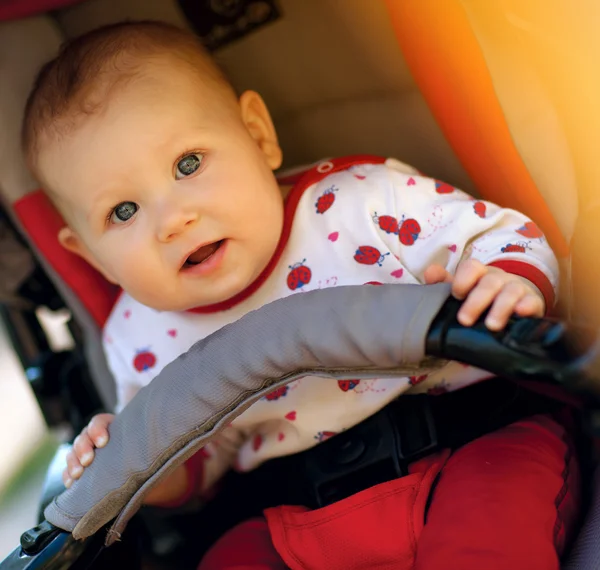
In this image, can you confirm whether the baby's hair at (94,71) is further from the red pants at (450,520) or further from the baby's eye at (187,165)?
the red pants at (450,520)

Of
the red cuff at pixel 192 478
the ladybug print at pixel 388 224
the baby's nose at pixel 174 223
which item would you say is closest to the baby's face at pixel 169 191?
the baby's nose at pixel 174 223

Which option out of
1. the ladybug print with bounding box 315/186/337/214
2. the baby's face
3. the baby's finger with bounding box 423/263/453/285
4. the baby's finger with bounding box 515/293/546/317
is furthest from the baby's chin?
the baby's finger with bounding box 515/293/546/317

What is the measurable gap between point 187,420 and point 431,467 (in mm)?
265

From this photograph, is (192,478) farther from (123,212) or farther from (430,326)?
(430,326)

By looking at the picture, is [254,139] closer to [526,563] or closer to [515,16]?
[515,16]

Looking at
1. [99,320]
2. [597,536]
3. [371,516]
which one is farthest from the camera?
[99,320]

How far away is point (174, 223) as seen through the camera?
2.50 feet

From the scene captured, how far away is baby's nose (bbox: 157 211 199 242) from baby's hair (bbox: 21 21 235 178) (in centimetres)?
14

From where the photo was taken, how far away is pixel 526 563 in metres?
0.61

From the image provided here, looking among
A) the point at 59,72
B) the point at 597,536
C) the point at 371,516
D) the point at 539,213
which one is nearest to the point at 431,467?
the point at 371,516

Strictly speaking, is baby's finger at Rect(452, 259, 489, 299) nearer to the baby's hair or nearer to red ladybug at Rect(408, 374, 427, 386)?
red ladybug at Rect(408, 374, 427, 386)

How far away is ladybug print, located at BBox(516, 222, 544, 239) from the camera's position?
2.55 ft

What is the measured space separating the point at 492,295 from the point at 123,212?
405mm

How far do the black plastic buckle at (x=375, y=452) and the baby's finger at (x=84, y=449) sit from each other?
0.75 ft
